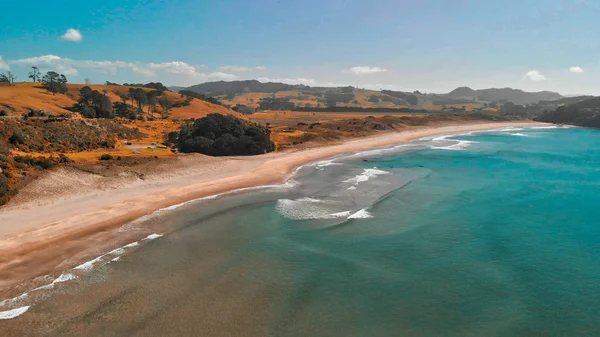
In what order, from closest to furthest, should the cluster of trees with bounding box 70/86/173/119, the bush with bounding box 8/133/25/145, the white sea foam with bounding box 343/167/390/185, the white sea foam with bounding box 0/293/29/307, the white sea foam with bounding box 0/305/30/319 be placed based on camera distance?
the white sea foam with bounding box 0/305/30/319
the white sea foam with bounding box 0/293/29/307
the bush with bounding box 8/133/25/145
the white sea foam with bounding box 343/167/390/185
the cluster of trees with bounding box 70/86/173/119

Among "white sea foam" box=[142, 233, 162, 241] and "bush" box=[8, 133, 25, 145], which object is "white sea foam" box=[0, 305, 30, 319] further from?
"bush" box=[8, 133, 25, 145]

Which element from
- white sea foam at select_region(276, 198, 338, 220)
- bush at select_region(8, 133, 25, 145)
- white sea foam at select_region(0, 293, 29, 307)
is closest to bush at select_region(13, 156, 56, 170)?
bush at select_region(8, 133, 25, 145)

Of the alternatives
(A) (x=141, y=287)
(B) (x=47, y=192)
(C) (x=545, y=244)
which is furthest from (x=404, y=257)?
(B) (x=47, y=192)

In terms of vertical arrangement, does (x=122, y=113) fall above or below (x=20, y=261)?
above

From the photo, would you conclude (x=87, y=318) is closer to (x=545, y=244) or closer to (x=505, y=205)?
(x=545, y=244)

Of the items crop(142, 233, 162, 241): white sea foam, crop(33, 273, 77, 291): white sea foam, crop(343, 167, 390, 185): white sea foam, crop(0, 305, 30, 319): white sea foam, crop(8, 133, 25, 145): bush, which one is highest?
crop(8, 133, 25, 145): bush

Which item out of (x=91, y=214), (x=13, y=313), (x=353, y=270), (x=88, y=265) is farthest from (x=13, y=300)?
(x=353, y=270)
